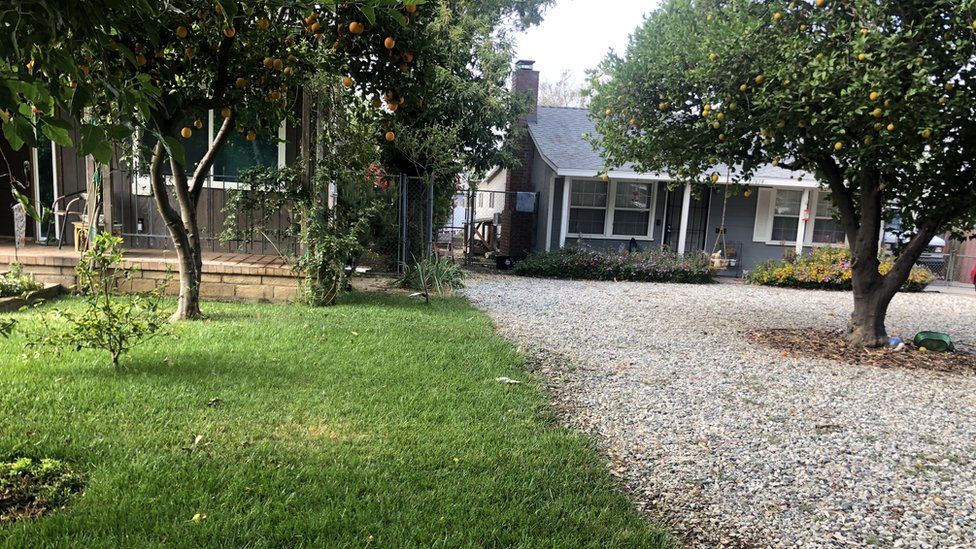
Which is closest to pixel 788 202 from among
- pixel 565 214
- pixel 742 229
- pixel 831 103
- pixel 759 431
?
pixel 742 229

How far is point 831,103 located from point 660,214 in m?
9.99

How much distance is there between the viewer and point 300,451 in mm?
2988

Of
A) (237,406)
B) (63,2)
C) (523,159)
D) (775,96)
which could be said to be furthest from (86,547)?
(523,159)

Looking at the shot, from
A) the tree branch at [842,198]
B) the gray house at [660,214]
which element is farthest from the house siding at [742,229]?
the tree branch at [842,198]

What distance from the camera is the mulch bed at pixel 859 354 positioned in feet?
19.8

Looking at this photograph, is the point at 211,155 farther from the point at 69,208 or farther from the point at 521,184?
the point at 521,184

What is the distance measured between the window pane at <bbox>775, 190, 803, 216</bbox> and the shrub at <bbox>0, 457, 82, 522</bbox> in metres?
16.1

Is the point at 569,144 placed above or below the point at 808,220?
above

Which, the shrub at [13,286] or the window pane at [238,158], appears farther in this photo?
the window pane at [238,158]

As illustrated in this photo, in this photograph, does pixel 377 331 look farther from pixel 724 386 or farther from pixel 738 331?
pixel 738 331

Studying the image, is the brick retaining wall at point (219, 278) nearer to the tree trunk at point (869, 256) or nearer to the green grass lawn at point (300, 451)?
the green grass lawn at point (300, 451)

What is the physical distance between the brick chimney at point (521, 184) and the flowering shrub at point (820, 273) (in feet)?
18.5

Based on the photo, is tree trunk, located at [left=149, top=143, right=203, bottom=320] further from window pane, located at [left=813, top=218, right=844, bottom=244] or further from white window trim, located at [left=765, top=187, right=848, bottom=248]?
window pane, located at [left=813, top=218, right=844, bottom=244]

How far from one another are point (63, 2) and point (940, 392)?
6.39 m
